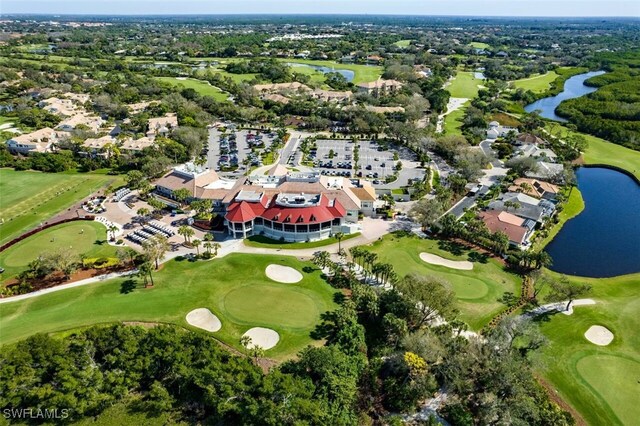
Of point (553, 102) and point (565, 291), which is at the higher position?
point (553, 102)

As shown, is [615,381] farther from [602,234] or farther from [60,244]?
[60,244]

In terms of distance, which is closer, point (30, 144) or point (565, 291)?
point (565, 291)

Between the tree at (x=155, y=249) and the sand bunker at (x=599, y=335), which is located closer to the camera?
the sand bunker at (x=599, y=335)

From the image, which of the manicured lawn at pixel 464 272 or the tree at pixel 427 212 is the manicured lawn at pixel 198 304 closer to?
the manicured lawn at pixel 464 272

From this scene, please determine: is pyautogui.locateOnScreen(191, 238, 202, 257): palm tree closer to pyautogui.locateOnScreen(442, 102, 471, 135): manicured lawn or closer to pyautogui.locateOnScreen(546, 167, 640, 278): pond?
pyautogui.locateOnScreen(546, 167, 640, 278): pond

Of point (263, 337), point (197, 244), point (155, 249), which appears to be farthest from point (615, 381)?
point (155, 249)

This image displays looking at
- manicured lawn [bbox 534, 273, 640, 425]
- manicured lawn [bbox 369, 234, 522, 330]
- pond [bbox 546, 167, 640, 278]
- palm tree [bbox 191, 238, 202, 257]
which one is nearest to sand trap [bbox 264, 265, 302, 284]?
palm tree [bbox 191, 238, 202, 257]

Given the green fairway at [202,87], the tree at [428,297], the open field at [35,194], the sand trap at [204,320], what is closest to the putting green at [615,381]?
the tree at [428,297]
